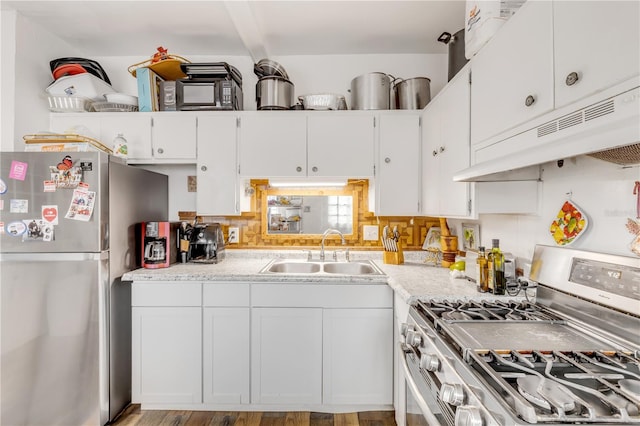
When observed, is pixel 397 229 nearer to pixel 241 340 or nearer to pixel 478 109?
pixel 478 109

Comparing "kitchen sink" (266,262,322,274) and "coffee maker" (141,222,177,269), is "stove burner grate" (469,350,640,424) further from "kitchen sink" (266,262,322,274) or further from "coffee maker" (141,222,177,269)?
"coffee maker" (141,222,177,269)

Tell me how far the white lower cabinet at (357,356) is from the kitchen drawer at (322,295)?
5cm

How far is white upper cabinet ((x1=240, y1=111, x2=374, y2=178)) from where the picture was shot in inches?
90.6

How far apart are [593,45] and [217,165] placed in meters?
2.09

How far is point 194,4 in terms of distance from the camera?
6.56 ft

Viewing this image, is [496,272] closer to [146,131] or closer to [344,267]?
[344,267]

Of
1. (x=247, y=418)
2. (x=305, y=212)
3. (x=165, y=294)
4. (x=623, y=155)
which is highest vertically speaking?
(x=623, y=155)

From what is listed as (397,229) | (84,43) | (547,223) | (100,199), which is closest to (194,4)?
(84,43)

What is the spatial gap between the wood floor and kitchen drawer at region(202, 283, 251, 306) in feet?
2.23

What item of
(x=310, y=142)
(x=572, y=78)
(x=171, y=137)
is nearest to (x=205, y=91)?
(x=171, y=137)

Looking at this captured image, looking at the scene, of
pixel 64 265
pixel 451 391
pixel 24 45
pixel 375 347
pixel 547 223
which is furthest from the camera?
pixel 24 45

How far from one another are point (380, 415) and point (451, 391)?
1.37m

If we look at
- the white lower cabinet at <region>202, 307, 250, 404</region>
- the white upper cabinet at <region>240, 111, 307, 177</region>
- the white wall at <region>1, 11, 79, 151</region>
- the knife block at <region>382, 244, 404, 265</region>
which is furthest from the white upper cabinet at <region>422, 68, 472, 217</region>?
the white wall at <region>1, 11, 79, 151</region>

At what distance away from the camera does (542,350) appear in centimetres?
93
